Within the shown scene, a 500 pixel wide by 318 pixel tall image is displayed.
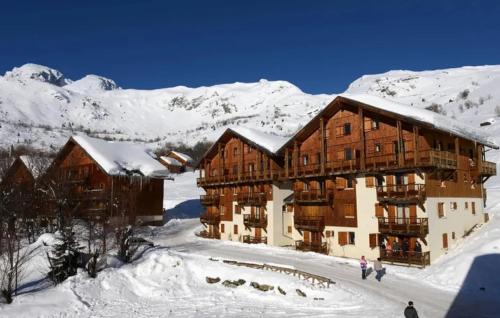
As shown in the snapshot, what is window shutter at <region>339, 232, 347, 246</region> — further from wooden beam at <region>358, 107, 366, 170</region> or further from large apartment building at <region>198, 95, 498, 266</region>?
wooden beam at <region>358, 107, 366, 170</region>

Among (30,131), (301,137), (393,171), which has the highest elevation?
(30,131)

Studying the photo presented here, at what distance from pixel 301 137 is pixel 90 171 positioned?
3100 centimetres

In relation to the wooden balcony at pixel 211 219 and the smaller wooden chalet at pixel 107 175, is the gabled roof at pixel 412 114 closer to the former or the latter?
the wooden balcony at pixel 211 219

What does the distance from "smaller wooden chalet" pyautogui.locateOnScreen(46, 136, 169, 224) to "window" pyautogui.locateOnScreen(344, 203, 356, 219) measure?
25797 mm

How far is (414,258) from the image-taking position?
115 feet

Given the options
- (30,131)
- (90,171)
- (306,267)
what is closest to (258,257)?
(306,267)

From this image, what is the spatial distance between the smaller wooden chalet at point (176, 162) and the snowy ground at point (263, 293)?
72.9 meters

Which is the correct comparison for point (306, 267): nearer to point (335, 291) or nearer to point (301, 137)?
point (335, 291)

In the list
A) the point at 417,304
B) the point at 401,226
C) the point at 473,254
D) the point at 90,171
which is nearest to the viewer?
the point at 417,304

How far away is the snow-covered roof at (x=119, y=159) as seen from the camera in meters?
58.5

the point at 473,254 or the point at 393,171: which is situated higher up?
the point at 393,171

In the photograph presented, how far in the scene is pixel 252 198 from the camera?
50906 millimetres

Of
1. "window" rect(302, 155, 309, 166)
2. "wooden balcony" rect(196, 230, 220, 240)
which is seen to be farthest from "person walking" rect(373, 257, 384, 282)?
"wooden balcony" rect(196, 230, 220, 240)

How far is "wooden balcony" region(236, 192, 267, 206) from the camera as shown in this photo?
49531 mm
